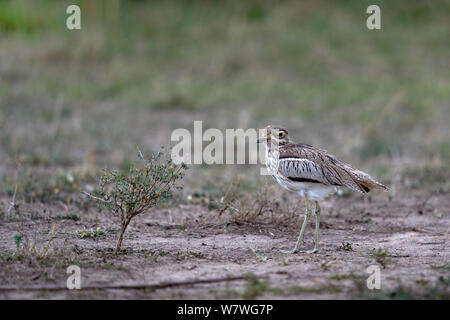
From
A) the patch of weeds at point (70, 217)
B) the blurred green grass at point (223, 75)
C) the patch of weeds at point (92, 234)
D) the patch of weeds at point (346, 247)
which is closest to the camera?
the patch of weeds at point (346, 247)

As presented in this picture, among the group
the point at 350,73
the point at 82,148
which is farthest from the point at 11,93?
the point at 350,73

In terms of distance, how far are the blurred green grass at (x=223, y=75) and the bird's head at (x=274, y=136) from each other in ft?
11.4

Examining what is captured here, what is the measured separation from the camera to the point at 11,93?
12.0 meters

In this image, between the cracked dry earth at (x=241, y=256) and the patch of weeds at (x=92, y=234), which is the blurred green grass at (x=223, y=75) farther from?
the patch of weeds at (x=92, y=234)

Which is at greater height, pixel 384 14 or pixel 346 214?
pixel 384 14

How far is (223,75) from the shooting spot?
13.7 metres

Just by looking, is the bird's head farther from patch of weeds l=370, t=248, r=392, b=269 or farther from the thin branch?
the thin branch

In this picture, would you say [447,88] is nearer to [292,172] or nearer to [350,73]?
[350,73]

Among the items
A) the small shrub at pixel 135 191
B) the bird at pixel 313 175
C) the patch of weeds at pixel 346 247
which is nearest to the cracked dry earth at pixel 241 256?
the patch of weeds at pixel 346 247

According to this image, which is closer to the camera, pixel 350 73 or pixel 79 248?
pixel 79 248

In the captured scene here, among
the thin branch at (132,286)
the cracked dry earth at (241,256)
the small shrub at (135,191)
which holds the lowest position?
the thin branch at (132,286)

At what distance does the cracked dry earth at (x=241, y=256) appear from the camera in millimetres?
4172

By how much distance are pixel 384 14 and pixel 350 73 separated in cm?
307

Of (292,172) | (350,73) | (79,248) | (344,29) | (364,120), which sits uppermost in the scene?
(344,29)
